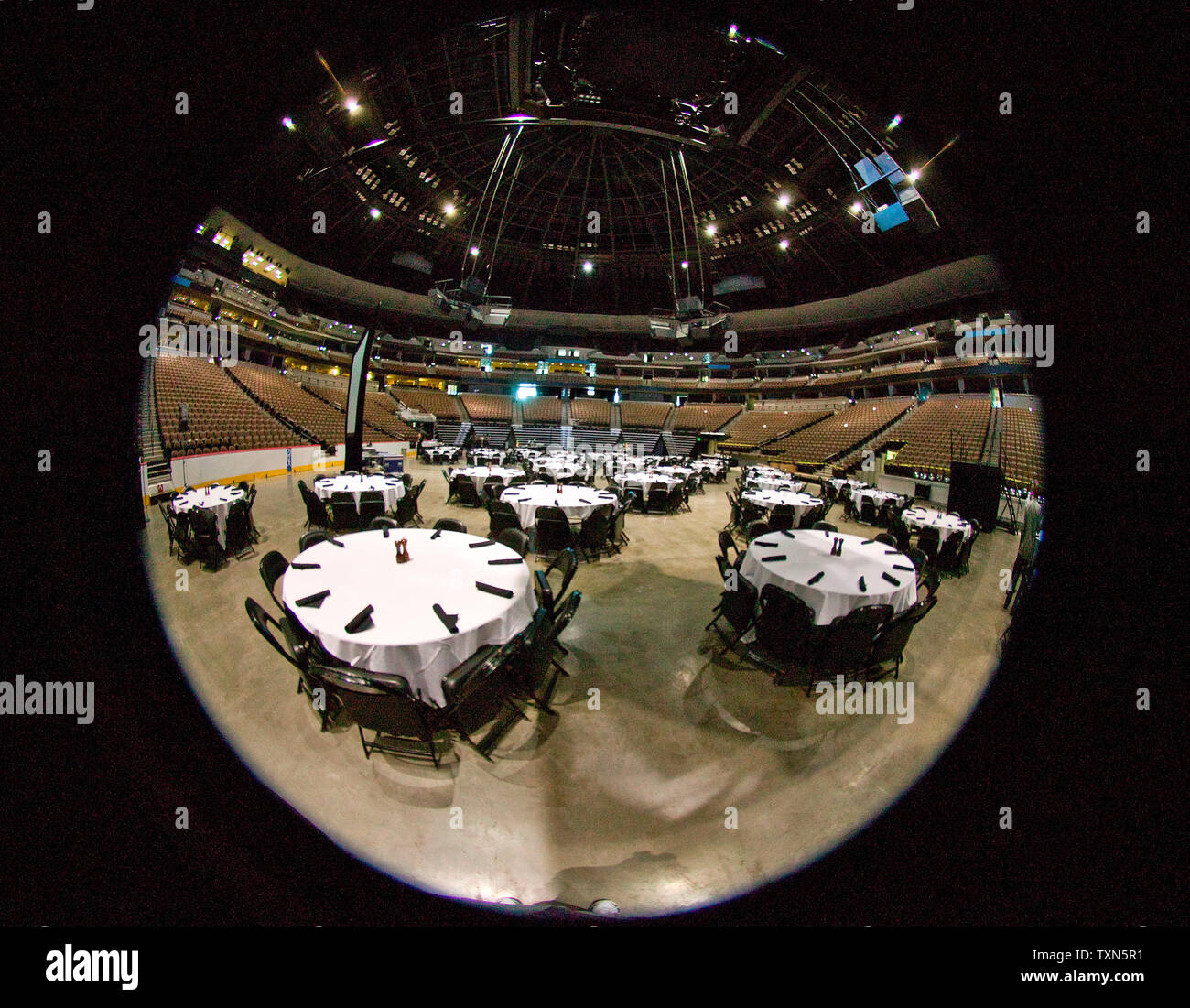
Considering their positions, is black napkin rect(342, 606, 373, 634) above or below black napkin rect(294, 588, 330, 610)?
below

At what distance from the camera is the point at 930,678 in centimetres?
344

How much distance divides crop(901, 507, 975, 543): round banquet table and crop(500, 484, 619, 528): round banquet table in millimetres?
5170

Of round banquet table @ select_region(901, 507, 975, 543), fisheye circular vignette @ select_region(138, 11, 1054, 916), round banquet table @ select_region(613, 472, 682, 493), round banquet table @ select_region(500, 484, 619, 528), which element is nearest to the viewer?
fisheye circular vignette @ select_region(138, 11, 1054, 916)

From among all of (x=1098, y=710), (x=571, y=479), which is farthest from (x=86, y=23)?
(x=571, y=479)

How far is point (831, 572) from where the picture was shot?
339 centimetres

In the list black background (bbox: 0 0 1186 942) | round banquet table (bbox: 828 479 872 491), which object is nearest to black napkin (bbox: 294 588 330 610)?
black background (bbox: 0 0 1186 942)

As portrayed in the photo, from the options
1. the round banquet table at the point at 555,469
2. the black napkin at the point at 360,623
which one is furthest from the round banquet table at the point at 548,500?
the round banquet table at the point at 555,469

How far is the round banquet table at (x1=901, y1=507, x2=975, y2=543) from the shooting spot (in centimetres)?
607

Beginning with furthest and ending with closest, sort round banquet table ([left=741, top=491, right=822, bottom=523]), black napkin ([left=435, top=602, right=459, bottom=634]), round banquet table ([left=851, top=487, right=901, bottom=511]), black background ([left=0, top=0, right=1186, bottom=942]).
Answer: round banquet table ([left=851, top=487, right=901, bottom=511])
round banquet table ([left=741, top=491, right=822, bottom=523])
black napkin ([left=435, top=602, right=459, bottom=634])
black background ([left=0, top=0, right=1186, bottom=942])

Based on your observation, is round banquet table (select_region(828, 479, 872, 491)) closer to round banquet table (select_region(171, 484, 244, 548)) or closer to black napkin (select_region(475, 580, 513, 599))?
black napkin (select_region(475, 580, 513, 599))

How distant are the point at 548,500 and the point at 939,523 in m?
6.59

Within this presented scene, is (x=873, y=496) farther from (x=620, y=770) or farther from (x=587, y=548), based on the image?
(x=620, y=770)

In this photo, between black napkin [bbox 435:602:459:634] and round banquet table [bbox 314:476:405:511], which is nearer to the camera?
black napkin [bbox 435:602:459:634]

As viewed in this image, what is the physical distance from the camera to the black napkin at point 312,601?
237 cm
